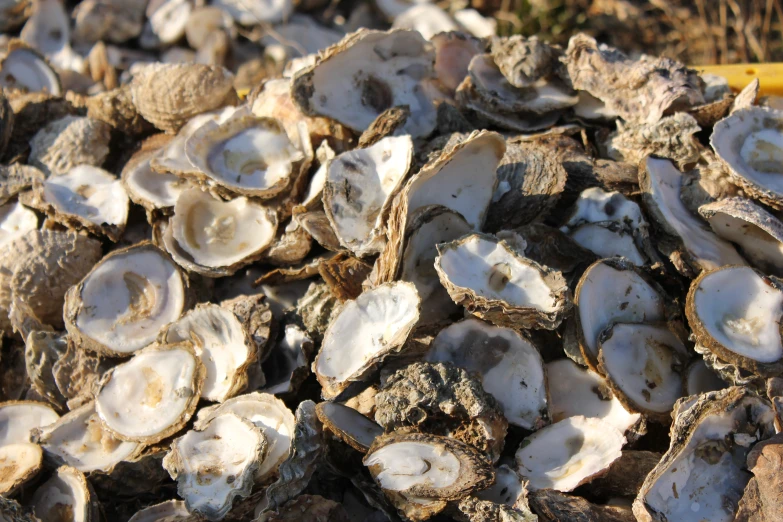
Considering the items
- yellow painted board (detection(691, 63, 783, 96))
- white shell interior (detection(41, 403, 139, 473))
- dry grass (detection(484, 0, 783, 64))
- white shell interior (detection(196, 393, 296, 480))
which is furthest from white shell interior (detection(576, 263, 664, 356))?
dry grass (detection(484, 0, 783, 64))

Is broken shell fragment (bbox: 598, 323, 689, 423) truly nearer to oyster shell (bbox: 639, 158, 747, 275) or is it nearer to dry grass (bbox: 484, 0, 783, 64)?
oyster shell (bbox: 639, 158, 747, 275)

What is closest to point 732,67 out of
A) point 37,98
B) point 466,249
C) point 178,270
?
point 466,249

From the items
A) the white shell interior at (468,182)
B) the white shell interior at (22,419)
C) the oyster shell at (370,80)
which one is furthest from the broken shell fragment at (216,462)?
the oyster shell at (370,80)

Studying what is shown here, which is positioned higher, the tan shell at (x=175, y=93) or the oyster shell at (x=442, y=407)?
the tan shell at (x=175, y=93)

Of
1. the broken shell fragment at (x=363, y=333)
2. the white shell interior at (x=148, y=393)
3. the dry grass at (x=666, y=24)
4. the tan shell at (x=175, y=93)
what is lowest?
the dry grass at (x=666, y=24)

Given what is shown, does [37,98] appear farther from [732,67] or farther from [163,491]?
[732,67]

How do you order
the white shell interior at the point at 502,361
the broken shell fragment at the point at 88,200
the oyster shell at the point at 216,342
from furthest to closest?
the broken shell fragment at the point at 88,200 < the oyster shell at the point at 216,342 < the white shell interior at the point at 502,361

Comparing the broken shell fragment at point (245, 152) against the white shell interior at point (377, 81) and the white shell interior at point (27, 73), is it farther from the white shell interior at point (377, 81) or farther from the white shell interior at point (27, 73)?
the white shell interior at point (27, 73)
